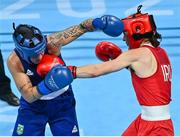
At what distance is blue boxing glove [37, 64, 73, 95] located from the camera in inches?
117

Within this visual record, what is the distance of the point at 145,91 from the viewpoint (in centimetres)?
319

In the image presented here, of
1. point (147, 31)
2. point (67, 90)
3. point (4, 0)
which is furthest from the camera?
point (4, 0)

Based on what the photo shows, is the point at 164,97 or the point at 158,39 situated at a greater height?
the point at 158,39

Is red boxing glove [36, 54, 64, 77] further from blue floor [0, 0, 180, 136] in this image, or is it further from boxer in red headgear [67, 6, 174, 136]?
blue floor [0, 0, 180, 136]

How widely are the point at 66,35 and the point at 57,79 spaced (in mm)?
597

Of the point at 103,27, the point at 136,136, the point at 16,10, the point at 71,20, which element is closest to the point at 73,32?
the point at 103,27

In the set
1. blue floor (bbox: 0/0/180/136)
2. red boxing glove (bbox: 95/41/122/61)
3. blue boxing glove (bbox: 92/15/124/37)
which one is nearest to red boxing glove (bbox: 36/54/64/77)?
blue boxing glove (bbox: 92/15/124/37)

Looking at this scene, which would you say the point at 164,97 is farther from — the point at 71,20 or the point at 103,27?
the point at 71,20

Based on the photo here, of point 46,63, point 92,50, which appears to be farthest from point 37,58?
point 92,50

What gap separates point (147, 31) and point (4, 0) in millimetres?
4008

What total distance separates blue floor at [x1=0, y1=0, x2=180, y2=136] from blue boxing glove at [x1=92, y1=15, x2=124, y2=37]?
111 centimetres

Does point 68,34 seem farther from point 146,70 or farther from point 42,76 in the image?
point 146,70

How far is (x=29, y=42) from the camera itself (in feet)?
10.3

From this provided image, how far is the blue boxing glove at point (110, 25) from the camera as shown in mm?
3232
